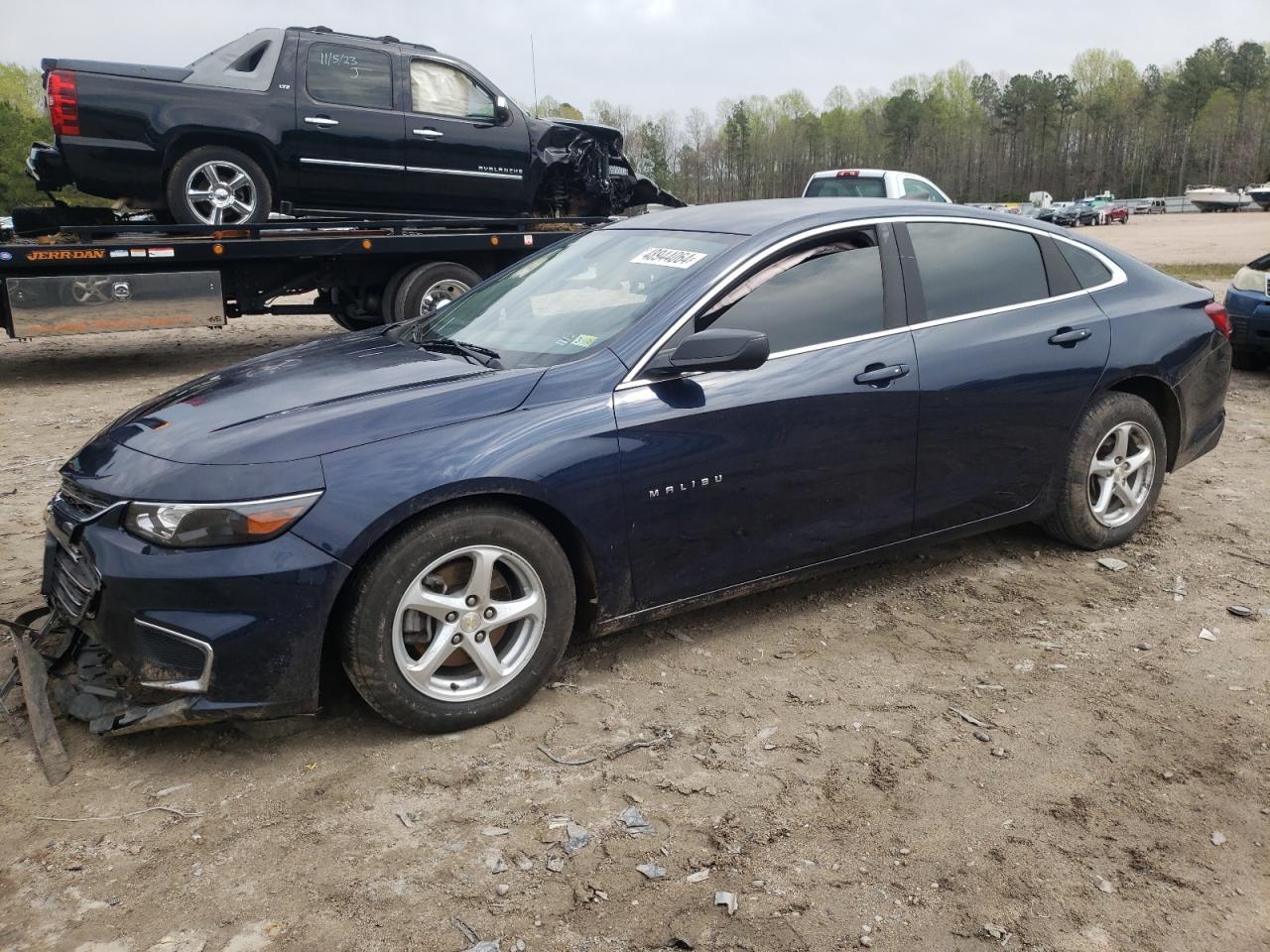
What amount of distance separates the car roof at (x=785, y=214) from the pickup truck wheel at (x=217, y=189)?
Answer: 6018 mm

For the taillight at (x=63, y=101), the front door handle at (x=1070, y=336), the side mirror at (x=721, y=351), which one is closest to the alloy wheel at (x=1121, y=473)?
the front door handle at (x=1070, y=336)

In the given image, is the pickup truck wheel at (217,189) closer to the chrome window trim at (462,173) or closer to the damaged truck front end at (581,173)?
the chrome window trim at (462,173)

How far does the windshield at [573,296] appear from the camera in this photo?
3.58 meters

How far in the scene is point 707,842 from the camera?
8.70 ft

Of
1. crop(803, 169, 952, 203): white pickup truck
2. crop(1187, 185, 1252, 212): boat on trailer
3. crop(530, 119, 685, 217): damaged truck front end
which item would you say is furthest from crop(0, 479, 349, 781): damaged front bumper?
crop(1187, 185, 1252, 212): boat on trailer

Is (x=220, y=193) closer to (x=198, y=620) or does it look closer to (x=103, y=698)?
(x=103, y=698)

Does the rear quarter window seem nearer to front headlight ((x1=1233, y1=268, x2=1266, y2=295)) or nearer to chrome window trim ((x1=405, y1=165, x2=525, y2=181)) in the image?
front headlight ((x1=1233, y1=268, x2=1266, y2=295))

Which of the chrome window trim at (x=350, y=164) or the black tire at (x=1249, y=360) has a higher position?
the chrome window trim at (x=350, y=164)

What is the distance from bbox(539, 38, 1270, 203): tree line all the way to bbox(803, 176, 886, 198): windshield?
81.8 metres

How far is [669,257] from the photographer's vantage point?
381cm

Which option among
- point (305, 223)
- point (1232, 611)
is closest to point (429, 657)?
point (1232, 611)

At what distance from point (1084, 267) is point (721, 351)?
2.15m

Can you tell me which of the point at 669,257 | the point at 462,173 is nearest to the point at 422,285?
the point at 462,173

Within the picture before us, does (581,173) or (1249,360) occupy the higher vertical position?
(581,173)
